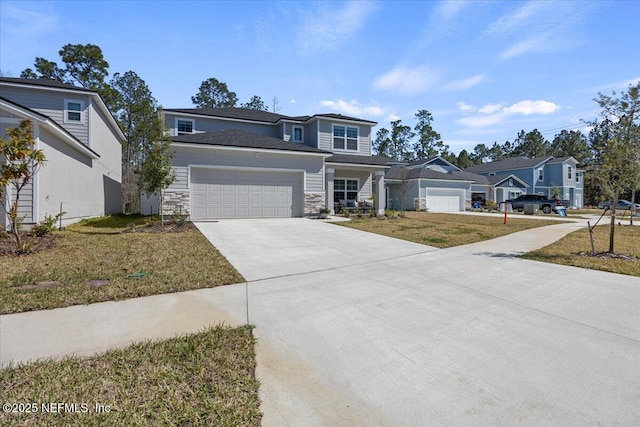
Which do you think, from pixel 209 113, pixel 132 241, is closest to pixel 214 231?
pixel 132 241

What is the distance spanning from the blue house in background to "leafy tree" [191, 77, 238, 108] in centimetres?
3514

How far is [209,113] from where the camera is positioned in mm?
20125

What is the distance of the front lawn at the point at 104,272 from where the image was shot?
4176 millimetres

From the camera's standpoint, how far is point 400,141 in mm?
58812

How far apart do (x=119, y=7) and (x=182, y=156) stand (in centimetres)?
637

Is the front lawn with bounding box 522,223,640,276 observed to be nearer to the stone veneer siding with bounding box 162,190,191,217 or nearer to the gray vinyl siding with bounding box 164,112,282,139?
the stone veneer siding with bounding box 162,190,191,217

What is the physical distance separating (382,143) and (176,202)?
167 ft

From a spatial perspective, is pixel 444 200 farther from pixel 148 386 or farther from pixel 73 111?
pixel 148 386

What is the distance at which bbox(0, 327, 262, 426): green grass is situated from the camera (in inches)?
78.0

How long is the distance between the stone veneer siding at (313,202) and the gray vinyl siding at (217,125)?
709 centimetres

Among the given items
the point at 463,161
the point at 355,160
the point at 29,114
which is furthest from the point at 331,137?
the point at 463,161

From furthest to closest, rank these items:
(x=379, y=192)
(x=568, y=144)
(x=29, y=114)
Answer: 1. (x=568, y=144)
2. (x=379, y=192)
3. (x=29, y=114)

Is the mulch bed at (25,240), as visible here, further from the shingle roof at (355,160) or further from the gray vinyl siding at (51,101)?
the shingle roof at (355,160)

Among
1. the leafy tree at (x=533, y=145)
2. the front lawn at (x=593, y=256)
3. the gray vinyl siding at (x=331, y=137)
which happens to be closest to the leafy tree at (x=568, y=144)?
the leafy tree at (x=533, y=145)
